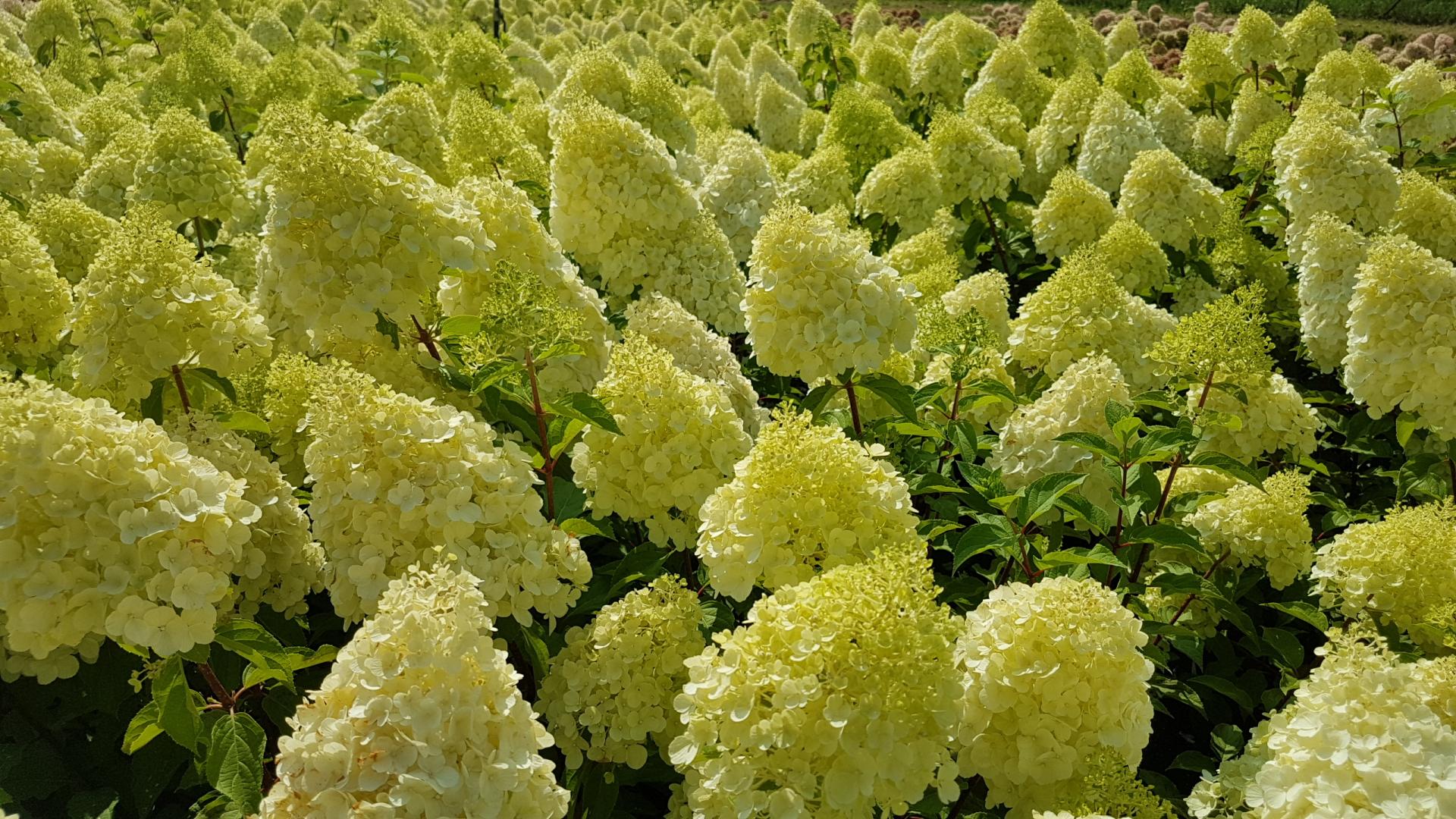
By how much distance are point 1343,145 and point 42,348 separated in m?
5.05

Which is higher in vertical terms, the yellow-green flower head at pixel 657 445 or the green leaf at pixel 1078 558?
the yellow-green flower head at pixel 657 445

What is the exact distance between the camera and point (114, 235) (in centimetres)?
228

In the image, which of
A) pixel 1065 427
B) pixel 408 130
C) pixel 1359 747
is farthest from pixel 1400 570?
pixel 408 130

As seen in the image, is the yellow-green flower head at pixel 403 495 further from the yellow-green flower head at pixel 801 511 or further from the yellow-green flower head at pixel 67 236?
the yellow-green flower head at pixel 67 236

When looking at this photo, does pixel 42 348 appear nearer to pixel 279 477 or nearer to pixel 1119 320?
pixel 279 477

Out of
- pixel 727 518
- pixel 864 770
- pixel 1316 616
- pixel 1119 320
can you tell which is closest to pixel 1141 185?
pixel 1119 320

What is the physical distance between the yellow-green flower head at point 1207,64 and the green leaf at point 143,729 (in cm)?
766

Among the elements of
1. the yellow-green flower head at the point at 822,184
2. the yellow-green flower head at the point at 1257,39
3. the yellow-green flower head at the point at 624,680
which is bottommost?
the yellow-green flower head at the point at 822,184

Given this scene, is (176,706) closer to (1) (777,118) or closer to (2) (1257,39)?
(1) (777,118)

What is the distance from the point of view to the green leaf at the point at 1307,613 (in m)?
2.59

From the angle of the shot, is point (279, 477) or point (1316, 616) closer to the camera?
point (279, 477)

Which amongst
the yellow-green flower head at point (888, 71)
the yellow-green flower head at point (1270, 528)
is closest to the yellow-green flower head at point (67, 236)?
the yellow-green flower head at point (1270, 528)

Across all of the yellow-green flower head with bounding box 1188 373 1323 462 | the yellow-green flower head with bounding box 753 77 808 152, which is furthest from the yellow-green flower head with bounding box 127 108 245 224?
the yellow-green flower head with bounding box 753 77 808 152

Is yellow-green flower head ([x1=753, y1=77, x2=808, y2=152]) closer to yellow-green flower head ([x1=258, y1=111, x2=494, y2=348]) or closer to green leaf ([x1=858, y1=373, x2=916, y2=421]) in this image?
green leaf ([x1=858, y1=373, x2=916, y2=421])
